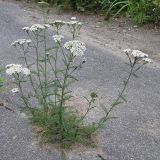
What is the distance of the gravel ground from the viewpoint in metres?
3.54

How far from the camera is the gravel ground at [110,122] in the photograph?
354 cm

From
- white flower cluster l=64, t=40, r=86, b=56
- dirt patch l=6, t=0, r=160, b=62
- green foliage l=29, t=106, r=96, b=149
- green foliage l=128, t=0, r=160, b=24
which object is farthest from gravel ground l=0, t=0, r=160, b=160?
green foliage l=128, t=0, r=160, b=24

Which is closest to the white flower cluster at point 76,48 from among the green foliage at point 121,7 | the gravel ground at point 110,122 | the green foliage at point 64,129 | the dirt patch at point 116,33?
the green foliage at point 64,129

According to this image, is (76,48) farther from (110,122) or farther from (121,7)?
(121,7)

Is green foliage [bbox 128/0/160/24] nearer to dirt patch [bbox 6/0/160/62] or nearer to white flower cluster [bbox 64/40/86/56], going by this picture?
dirt patch [bbox 6/0/160/62]

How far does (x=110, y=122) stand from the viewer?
13.2 feet

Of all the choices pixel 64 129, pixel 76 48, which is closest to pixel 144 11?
pixel 64 129

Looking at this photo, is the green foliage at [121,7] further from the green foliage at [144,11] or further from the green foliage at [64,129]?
the green foliage at [64,129]

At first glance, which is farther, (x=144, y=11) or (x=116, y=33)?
(x=144, y=11)

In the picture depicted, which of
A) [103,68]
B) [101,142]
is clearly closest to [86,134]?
[101,142]

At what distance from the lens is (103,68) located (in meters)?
5.21

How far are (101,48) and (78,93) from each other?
1530mm

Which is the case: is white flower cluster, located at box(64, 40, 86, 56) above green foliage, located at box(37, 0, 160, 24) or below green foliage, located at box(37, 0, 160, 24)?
above

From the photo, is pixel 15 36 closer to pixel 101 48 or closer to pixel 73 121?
pixel 101 48
